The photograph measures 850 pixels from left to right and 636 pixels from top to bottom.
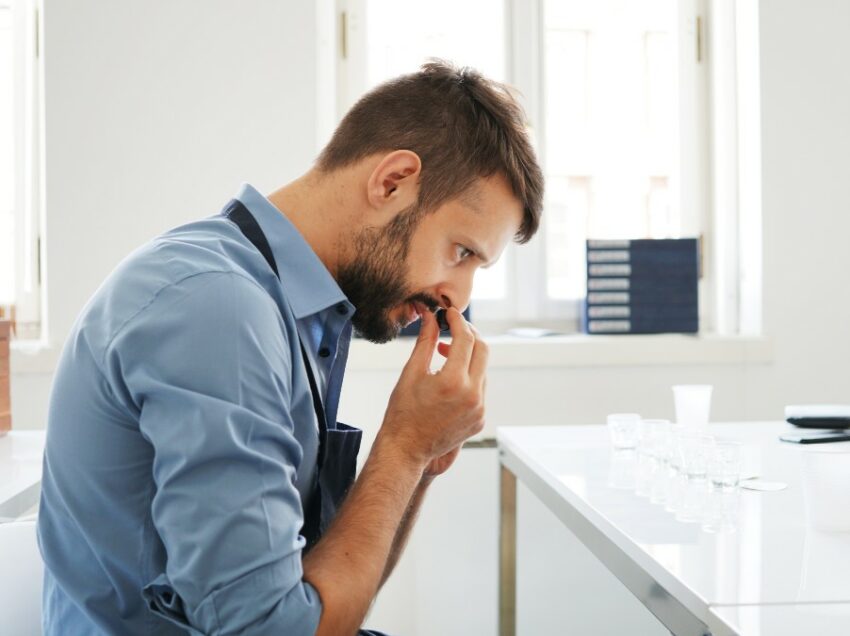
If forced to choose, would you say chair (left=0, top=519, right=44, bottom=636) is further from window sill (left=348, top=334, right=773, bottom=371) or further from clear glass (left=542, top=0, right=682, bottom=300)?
clear glass (left=542, top=0, right=682, bottom=300)

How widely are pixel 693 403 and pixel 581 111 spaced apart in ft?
4.12

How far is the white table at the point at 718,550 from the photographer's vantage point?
31.2 inches

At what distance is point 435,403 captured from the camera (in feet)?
3.30

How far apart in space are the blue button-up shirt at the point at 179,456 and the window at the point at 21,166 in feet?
5.92

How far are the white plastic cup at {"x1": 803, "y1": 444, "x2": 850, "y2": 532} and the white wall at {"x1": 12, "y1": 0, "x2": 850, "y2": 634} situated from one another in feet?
4.00

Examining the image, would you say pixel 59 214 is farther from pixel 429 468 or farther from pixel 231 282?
pixel 231 282

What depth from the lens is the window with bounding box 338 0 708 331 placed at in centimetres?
268

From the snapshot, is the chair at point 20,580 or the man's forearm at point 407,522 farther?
the man's forearm at point 407,522

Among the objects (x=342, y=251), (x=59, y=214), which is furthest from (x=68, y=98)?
(x=342, y=251)

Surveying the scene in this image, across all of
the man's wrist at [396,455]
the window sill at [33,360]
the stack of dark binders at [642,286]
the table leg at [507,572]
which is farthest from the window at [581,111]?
the man's wrist at [396,455]

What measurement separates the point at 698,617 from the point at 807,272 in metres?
1.94

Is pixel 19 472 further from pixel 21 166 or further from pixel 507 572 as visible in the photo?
pixel 21 166

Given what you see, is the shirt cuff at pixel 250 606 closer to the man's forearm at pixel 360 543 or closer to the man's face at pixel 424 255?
the man's forearm at pixel 360 543

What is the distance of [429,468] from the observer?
4.02 feet
